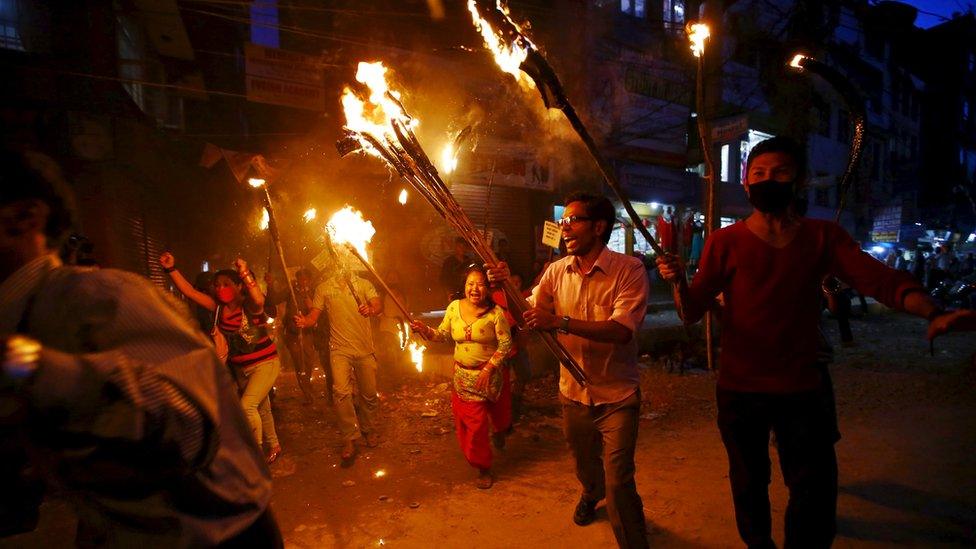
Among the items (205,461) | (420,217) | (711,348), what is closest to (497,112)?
(420,217)

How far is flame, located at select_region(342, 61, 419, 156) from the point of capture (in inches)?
166

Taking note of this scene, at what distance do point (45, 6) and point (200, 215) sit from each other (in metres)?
6.70

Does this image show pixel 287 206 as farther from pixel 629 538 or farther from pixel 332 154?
pixel 629 538

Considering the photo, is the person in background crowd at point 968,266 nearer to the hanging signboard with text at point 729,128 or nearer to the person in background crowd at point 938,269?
the person in background crowd at point 938,269

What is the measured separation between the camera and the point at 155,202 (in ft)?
37.6

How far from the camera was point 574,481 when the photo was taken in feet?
15.8

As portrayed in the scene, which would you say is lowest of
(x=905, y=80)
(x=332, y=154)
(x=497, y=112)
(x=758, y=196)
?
(x=758, y=196)

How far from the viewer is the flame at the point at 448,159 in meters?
11.9

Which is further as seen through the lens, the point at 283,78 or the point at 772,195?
the point at 283,78

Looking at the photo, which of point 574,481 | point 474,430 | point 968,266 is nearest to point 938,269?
point 968,266

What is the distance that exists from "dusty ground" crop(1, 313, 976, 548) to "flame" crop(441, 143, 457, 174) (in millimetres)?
6026

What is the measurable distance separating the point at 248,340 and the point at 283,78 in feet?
23.3

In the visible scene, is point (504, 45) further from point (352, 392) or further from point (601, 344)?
point (352, 392)

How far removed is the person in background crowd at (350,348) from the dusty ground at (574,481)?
0.34 meters
